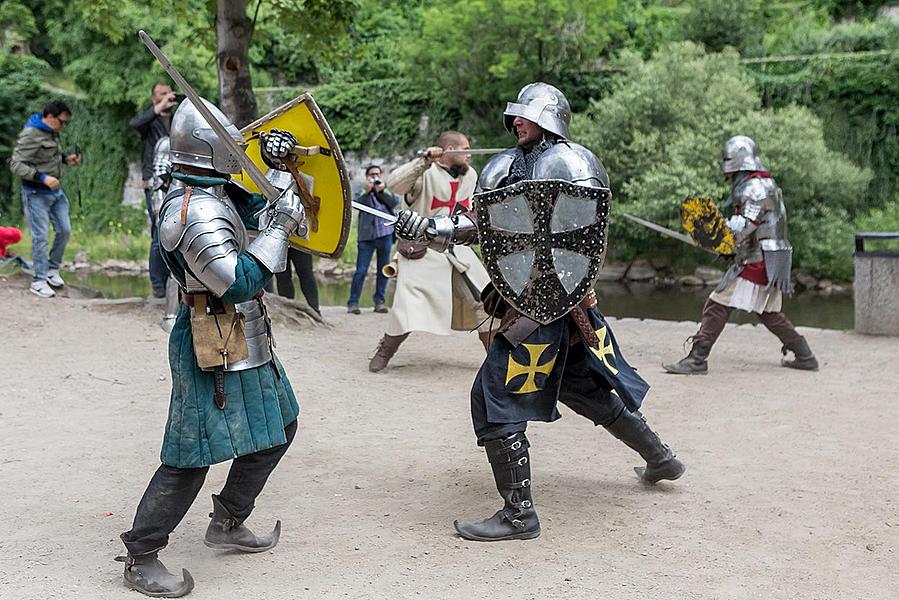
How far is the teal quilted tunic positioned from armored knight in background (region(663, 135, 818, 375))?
411 cm

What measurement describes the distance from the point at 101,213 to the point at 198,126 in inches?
827

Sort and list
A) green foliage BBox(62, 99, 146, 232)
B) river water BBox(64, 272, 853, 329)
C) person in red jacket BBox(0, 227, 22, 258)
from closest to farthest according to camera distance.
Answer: person in red jacket BBox(0, 227, 22, 258) < river water BBox(64, 272, 853, 329) < green foliage BBox(62, 99, 146, 232)

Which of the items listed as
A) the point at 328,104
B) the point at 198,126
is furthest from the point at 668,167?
the point at 198,126

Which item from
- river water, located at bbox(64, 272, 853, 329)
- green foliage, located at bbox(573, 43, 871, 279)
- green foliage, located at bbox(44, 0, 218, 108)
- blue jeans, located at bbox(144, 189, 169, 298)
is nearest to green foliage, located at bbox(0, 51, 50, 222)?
green foliage, located at bbox(44, 0, 218, 108)

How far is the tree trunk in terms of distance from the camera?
7.71m

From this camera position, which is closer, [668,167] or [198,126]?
[198,126]

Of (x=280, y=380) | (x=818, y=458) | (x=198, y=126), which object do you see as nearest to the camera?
(x=198, y=126)

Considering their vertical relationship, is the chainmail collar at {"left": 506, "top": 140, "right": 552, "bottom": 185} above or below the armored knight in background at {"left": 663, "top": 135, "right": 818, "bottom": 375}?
above

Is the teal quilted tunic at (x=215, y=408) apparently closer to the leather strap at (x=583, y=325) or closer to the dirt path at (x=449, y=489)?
the dirt path at (x=449, y=489)

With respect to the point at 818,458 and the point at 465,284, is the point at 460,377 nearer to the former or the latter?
the point at 465,284

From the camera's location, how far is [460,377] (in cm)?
654

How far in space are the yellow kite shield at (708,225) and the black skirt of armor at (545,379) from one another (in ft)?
9.24

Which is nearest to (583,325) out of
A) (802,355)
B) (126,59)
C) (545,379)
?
(545,379)

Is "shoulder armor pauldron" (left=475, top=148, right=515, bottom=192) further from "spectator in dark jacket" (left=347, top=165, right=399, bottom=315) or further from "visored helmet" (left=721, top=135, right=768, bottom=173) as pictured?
"spectator in dark jacket" (left=347, top=165, right=399, bottom=315)
